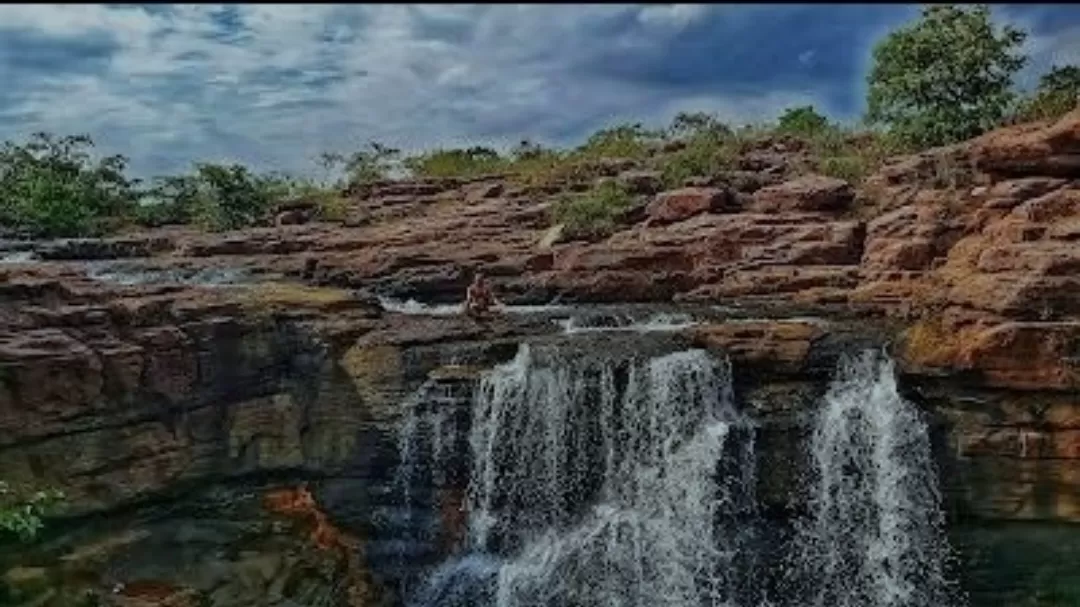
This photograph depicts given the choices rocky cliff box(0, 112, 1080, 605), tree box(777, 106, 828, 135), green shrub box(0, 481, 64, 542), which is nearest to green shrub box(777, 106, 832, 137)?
tree box(777, 106, 828, 135)

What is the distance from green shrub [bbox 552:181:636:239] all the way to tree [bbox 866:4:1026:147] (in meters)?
5.31

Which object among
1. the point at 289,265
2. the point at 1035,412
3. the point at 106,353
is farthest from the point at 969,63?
the point at 106,353

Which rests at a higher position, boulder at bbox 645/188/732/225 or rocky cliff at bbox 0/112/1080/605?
boulder at bbox 645/188/732/225

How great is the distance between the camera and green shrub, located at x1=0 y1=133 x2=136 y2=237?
27.6 m

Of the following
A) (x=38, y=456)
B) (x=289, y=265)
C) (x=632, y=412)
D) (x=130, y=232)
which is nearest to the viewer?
(x=38, y=456)

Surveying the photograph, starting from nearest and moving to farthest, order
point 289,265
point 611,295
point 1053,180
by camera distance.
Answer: point 1053,180, point 611,295, point 289,265

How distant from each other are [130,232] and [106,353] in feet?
48.9

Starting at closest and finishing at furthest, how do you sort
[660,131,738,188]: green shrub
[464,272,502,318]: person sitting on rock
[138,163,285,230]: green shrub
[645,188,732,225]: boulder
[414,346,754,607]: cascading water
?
[414,346,754,607]: cascading water, [464,272,502,318]: person sitting on rock, [645,188,732,225]: boulder, [660,131,738,188]: green shrub, [138,163,285,230]: green shrub

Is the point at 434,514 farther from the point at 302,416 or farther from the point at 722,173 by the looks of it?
the point at 722,173

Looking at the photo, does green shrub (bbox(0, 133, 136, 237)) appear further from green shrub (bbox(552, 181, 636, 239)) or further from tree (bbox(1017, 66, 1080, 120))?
tree (bbox(1017, 66, 1080, 120))

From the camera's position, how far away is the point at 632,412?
15227 millimetres

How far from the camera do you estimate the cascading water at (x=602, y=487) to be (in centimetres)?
1487

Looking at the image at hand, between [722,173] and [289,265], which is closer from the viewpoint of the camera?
[289,265]

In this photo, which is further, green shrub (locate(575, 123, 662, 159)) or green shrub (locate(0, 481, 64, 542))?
green shrub (locate(575, 123, 662, 159))
